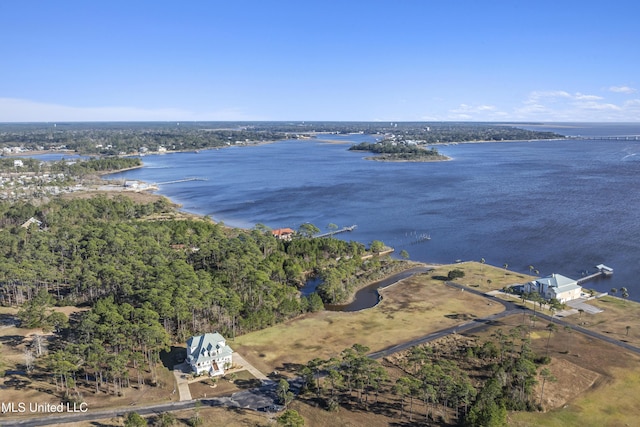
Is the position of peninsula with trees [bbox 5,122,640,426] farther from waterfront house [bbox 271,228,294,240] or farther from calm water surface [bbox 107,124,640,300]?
calm water surface [bbox 107,124,640,300]

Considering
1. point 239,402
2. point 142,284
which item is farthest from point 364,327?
point 142,284

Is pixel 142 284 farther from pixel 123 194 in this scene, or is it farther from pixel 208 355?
pixel 123 194

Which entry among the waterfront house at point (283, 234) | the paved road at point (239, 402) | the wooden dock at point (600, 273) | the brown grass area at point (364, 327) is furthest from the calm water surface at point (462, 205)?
the paved road at point (239, 402)

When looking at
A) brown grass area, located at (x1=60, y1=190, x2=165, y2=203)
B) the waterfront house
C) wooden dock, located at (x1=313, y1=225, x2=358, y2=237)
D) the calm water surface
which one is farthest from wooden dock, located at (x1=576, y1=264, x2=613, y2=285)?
brown grass area, located at (x1=60, y1=190, x2=165, y2=203)

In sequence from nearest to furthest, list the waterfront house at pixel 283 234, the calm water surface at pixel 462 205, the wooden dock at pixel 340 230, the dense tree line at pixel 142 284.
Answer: the dense tree line at pixel 142 284
the calm water surface at pixel 462 205
the waterfront house at pixel 283 234
the wooden dock at pixel 340 230

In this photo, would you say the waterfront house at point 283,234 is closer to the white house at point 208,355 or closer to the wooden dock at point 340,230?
the wooden dock at point 340,230

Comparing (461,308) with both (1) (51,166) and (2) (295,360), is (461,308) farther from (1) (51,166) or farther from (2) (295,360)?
(1) (51,166)
